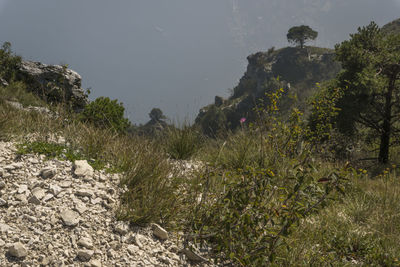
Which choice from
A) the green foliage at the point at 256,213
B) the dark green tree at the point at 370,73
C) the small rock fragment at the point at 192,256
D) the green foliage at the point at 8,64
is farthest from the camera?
the green foliage at the point at 8,64

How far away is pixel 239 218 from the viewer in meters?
2.85

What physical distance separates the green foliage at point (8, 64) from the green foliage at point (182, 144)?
12083mm

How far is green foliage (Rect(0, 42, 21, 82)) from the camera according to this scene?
1450 centimetres

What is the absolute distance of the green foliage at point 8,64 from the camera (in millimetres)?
14496

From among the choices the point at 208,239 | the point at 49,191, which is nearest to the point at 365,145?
the point at 208,239

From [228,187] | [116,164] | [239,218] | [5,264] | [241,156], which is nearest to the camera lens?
[5,264]

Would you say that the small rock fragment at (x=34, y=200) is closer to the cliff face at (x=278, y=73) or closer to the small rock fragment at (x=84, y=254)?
Answer: the small rock fragment at (x=84, y=254)

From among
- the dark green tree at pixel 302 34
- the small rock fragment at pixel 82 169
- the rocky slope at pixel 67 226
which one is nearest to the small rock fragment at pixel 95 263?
the rocky slope at pixel 67 226

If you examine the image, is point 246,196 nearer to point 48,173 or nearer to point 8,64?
point 48,173

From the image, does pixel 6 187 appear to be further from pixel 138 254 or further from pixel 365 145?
pixel 365 145

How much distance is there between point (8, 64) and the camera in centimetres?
1487

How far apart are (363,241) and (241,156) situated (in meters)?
2.60

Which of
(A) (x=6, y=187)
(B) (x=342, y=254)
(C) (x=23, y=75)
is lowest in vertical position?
(B) (x=342, y=254)

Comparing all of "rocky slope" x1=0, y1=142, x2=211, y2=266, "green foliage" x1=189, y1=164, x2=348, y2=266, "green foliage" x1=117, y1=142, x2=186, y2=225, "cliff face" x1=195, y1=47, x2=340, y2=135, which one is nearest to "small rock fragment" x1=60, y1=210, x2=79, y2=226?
"rocky slope" x1=0, y1=142, x2=211, y2=266
